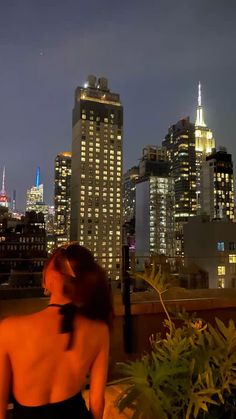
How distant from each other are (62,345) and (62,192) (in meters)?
181

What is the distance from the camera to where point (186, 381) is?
2.27m

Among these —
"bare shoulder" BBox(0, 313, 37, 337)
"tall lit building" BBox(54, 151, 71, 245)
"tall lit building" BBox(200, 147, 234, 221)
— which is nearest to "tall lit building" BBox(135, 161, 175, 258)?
"tall lit building" BBox(200, 147, 234, 221)

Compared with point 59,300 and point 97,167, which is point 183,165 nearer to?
point 97,167

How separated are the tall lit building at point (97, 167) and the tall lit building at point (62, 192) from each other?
→ 32.5 metres

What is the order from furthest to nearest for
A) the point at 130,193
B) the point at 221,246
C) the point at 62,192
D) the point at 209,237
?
the point at 130,193
the point at 62,192
the point at 209,237
the point at 221,246

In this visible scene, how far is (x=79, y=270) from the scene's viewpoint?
172cm

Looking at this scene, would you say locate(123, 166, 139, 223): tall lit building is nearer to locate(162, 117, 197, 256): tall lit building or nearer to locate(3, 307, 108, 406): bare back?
locate(162, 117, 197, 256): tall lit building

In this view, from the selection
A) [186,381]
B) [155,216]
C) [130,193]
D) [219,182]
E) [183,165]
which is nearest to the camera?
[186,381]

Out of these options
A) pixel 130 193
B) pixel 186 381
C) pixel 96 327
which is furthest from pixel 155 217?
pixel 96 327

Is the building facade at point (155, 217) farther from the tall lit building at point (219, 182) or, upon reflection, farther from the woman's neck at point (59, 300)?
the woman's neck at point (59, 300)

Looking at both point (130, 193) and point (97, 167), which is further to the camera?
point (130, 193)

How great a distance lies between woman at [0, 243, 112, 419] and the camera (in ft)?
5.10

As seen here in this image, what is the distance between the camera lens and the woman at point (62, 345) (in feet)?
5.10

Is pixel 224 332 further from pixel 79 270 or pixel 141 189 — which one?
pixel 141 189
